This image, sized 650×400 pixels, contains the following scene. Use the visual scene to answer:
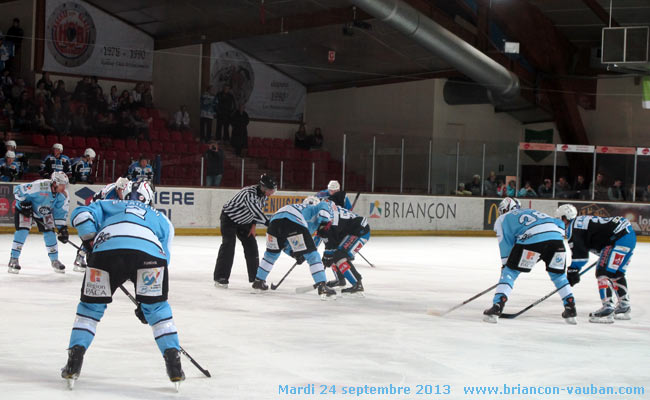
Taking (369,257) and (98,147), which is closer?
(369,257)

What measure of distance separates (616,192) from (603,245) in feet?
37.6

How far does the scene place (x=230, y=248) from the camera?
764 cm

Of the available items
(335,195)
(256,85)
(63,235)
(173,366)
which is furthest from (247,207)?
(256,85)

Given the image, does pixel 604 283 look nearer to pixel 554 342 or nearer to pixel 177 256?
pixel 554 342

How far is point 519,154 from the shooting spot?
16.5 meters

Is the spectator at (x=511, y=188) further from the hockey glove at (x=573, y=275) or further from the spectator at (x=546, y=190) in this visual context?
the hockey glove at (x=573, y=275)

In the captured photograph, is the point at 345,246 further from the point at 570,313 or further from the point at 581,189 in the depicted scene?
the point at 581,189

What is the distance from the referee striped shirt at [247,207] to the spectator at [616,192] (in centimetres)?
1126

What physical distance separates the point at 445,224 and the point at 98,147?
7541 millimetres

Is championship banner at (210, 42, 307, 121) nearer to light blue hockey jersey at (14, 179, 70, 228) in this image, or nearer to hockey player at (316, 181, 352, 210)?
hockey player at (316, 181, 352, 210)

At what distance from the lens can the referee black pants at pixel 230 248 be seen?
7.52 m

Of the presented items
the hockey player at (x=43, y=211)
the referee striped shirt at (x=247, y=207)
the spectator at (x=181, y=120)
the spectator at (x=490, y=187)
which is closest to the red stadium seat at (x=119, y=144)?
the spectator at (x=181, y=120)

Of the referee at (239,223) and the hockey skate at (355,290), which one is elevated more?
the referee at (239,223)

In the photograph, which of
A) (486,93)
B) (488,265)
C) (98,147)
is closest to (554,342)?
(488,265)
